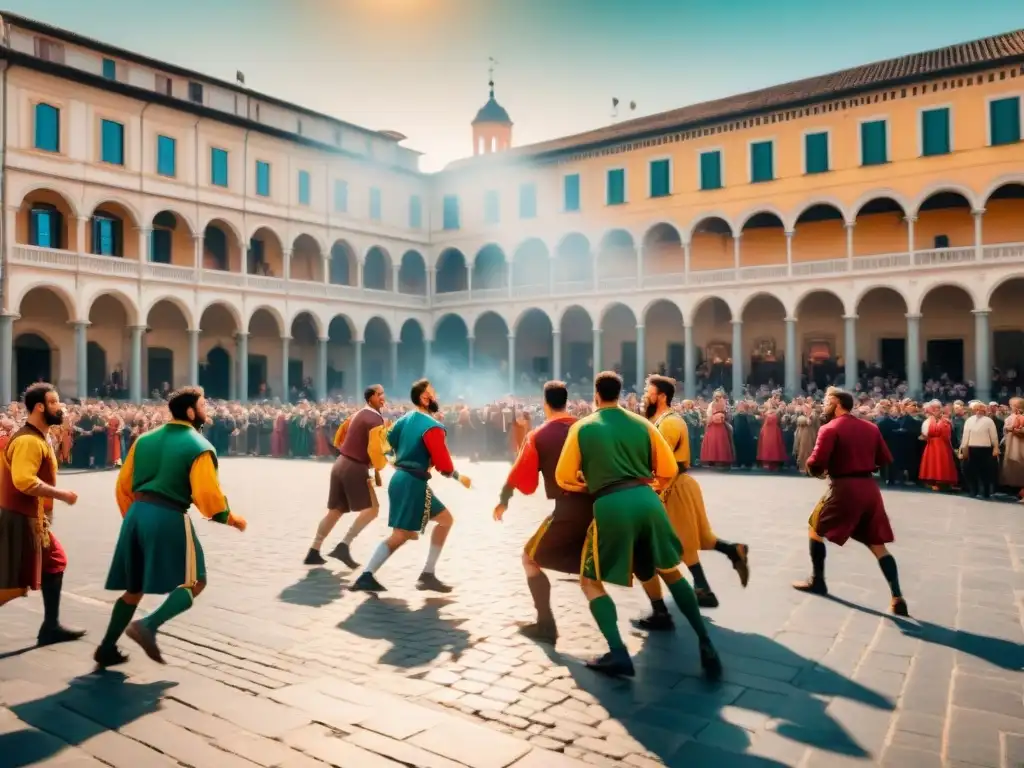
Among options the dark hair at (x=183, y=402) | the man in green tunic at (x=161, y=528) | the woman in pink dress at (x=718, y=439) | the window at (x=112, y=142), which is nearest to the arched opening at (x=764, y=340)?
the woman in pink dress at (x=718, y=439)

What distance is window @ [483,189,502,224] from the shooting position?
4041cm

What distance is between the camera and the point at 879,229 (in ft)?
106

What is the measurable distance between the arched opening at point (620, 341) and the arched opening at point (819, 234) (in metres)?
8.40

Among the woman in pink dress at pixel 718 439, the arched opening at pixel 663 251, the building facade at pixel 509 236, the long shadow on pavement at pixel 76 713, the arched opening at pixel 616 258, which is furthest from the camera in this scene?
the arched opening at pixel 616 258

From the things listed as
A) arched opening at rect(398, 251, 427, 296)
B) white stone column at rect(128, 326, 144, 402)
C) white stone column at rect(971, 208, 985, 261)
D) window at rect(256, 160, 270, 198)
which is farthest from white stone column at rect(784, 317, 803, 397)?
white stone column at rect(128, 326, 144, 402)

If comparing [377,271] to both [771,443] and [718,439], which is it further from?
[771,443]

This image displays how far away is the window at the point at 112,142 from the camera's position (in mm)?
30062

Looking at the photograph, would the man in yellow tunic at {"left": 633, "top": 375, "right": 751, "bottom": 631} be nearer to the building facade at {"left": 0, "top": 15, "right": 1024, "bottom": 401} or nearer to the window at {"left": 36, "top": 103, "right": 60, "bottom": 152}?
the building facade at {"left": 0, "top": 15, "right": 1024, "bottom": 401}

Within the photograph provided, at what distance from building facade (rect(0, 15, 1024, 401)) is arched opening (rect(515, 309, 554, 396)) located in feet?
0.39

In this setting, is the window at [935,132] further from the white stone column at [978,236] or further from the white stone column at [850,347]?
the white stone column at [850,347]

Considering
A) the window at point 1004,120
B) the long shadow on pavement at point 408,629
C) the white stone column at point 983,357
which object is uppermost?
the window at point 1004,120

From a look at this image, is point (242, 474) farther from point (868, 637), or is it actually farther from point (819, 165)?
point (819, 165)

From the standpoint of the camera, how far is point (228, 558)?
8.45 metres

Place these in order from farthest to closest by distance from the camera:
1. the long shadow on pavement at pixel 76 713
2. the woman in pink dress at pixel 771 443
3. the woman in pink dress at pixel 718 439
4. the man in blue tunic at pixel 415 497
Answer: the woman in pink dress at pixel 718 439 < the woman in pink dress at pixel 771 443 < the man in blue tunic at pixel 415 497 < the long shadow on pavement at pixel 76 713
